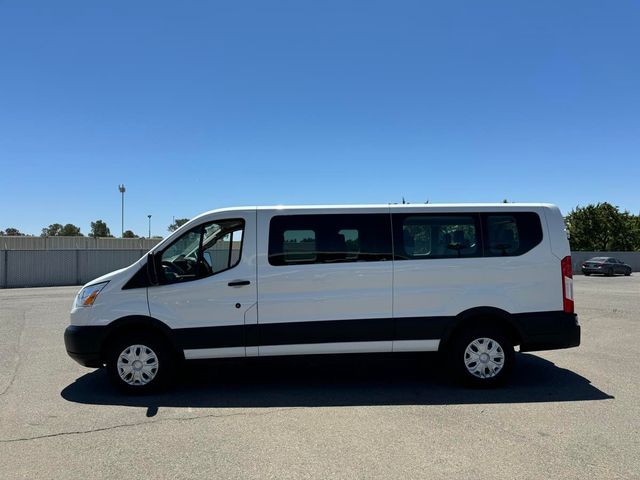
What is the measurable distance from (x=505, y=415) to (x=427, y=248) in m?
2.01

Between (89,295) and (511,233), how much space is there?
5103 mm

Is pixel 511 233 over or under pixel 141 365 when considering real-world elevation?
over

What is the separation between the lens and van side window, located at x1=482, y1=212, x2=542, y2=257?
5.84 metres

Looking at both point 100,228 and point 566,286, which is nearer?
point 566,286

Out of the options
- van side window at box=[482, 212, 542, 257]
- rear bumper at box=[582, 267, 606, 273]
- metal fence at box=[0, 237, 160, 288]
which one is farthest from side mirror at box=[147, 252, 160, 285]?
rear bumper at box=[582, 267, 606, 273]

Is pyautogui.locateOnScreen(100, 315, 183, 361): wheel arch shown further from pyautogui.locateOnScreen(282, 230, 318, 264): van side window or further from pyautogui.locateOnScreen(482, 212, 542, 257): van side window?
pyautogui.locateOnScreen(482, 212, 542, 257): van side window

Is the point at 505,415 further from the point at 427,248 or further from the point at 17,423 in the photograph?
the point at 17,423

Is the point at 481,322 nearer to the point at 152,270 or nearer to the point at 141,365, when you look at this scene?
the point at 152,270

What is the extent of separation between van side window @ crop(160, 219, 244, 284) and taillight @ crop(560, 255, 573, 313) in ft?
12.8

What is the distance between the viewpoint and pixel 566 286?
577 cm

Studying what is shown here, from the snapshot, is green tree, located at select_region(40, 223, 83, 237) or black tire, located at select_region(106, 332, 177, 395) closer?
black tire, located at select_region(106, 332, 177, 395)

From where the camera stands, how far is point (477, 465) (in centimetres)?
371

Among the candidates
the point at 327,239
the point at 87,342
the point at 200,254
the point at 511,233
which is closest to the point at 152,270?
the point at 200,254

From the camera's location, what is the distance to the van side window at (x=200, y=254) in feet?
18.4
